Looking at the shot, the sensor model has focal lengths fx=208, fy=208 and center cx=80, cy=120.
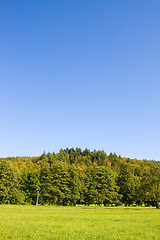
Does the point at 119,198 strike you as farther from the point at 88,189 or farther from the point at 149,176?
the point at 149,176

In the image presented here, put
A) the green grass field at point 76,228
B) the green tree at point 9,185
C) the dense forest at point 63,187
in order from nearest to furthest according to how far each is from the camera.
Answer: the green grass field at point 76,228 < the green tree at point 9,185 < the dense forest at point 63,187

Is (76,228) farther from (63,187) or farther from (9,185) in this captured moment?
(9,185)

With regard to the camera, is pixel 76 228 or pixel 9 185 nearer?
pixel 76 228

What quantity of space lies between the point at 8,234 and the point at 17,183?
230 feet

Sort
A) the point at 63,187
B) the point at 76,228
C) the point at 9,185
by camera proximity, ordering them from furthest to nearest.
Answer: the point at 63,187 < the point at 9,185 < the point at 76,228

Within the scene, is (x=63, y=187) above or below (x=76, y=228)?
below

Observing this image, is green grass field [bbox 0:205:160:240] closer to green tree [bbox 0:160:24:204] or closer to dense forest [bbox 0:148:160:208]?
dense forest [bbox 0:148:160:208]

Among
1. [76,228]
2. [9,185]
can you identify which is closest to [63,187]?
[9,185]

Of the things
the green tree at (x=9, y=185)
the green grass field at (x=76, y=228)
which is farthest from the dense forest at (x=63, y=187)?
the green grass field at (x=76, y=228)

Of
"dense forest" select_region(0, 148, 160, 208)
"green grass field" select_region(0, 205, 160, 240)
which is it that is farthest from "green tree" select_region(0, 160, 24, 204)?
"green grass field" select_region(0, 205, 160, 240)

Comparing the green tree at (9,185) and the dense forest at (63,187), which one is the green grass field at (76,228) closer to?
the dense forest at (63,187)

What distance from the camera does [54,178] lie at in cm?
8344

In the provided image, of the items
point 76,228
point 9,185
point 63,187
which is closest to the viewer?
point 76,228

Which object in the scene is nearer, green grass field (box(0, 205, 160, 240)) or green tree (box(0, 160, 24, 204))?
A: green grass field (box(0, 205, 160, 240))
